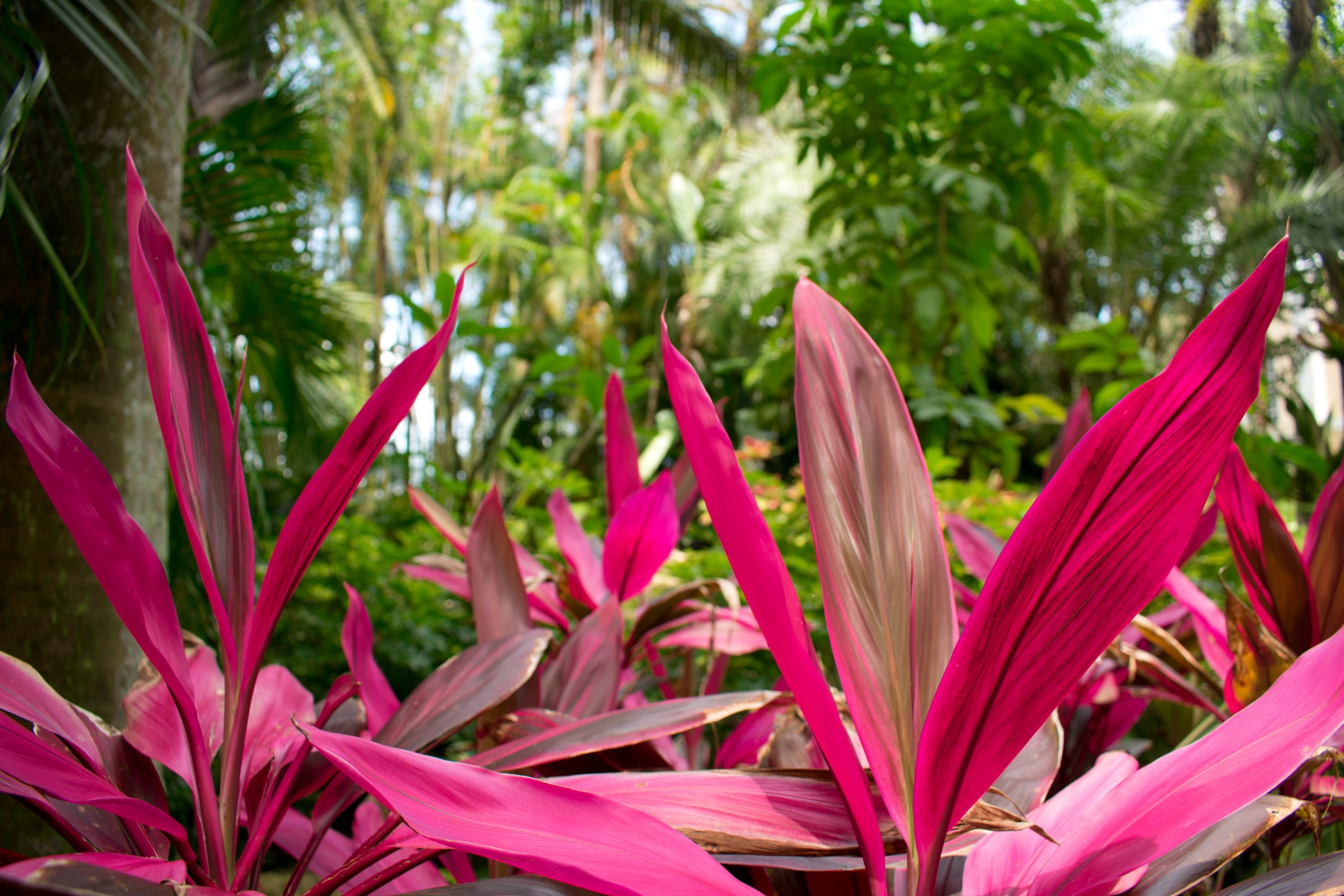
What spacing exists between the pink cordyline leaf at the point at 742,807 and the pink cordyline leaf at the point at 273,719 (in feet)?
0.81

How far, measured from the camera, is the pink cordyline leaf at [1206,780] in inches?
11.8

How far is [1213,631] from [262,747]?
0.76m

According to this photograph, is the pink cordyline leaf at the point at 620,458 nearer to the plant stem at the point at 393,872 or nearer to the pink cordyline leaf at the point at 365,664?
the pink cordyline leaf at the point at 365,664

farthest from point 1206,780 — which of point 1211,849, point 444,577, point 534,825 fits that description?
point 444,577

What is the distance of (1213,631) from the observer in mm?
669

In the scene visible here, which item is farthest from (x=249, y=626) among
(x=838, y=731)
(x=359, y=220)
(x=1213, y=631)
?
(x=359, y=220)

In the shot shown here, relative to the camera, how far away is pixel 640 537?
0.72 metres

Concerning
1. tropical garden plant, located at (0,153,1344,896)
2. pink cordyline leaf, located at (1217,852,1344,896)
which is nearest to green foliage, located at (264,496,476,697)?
tropical garden plant, located at (0,153,1344,896)

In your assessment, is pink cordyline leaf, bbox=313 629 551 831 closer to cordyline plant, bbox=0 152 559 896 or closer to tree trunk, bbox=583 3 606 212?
cordyline plant, bbox=0 152 559 896

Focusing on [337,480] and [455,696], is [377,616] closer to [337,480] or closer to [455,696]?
[455,696]

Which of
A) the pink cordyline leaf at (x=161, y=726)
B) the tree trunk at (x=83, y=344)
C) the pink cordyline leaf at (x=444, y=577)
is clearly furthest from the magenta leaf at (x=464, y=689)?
the tree trunk at (x=83, y=344)

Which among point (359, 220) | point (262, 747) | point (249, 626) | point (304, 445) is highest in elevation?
point (359, 220)

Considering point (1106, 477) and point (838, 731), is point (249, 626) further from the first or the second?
point (1106, 477)

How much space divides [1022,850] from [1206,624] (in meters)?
0.41
